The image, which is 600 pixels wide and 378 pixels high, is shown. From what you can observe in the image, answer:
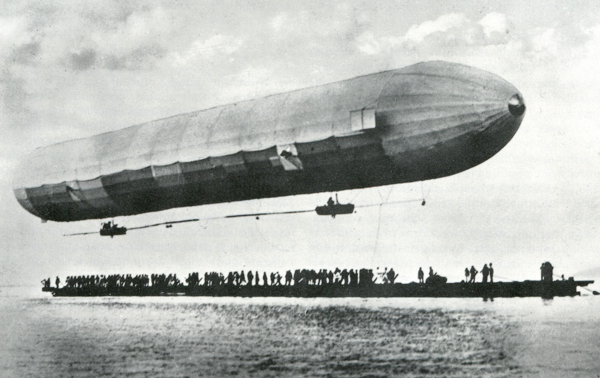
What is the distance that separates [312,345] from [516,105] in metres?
8.51

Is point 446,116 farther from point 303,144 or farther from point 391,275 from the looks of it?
point 391,275

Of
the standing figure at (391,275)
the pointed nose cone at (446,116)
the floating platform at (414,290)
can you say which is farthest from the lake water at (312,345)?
the pointed nose cone at (446,116)

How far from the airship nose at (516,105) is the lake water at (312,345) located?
20.0ft

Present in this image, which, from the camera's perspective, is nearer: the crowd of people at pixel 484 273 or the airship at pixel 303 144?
the airship at pixel 303 144

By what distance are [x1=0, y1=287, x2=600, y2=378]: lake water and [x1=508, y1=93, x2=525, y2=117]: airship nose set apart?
20.0ft

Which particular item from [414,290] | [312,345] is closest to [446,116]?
[312,345]

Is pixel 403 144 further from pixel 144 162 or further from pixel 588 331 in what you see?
pixel 144 162

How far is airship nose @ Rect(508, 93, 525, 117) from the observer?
779 inches

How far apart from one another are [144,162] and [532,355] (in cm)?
1653

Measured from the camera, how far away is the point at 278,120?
23703 mm

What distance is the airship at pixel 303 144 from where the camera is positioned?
2050 centimetres

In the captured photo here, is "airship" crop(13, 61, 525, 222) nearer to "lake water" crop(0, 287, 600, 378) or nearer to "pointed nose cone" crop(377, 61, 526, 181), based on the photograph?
"pointed nose cone" crop(377, 61, 526, 181)

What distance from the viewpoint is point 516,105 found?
65.0ft

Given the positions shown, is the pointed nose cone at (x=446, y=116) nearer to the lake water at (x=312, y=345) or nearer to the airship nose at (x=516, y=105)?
the airship nose at (x=516, y=105)
